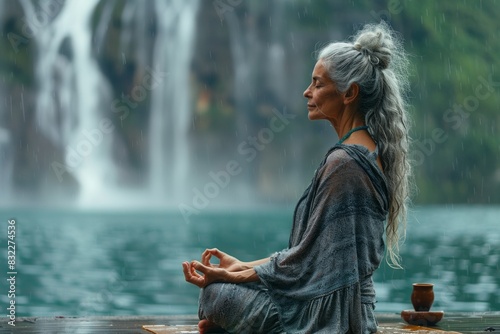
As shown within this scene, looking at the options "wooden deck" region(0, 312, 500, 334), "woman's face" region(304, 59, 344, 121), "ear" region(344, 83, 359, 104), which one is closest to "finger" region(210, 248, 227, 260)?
"wooden deck" region(0, 312, 500, 334)

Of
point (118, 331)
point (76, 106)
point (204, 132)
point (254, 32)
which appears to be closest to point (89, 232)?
point (76, 106)

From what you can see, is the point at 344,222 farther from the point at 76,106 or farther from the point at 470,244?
the point at 76,106

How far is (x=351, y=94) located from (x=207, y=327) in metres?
1.23

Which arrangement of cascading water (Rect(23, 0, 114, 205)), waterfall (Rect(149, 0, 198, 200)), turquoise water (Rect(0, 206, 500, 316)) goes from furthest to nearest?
waterfall (Rect(149, 0, 198, 200)), cascading water (Rect(23, 0, 114, 205)), turquoise water (Rect(0, 206, 500, 316))

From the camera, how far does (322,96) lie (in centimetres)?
390

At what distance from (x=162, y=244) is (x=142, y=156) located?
2036 cm

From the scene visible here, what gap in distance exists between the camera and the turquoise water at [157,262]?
698 inches

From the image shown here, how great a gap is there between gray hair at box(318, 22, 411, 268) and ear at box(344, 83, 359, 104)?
0.06ft

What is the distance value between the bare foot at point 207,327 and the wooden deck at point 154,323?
0.46 meters

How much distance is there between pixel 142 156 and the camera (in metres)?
56.0

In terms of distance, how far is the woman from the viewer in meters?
3.73

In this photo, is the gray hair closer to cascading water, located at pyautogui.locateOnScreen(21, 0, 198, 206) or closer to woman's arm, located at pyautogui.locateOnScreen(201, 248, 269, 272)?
woman's arm, located at pyautogui.locateOnScreen(201, 248, 269, 272)

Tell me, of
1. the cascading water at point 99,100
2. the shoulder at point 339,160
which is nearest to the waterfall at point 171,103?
the cascading water at point 99,100

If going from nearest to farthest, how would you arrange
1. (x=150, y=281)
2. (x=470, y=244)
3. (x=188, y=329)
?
(x=188, y=329) < (x=150, y=281) < (x=470, y=244)
